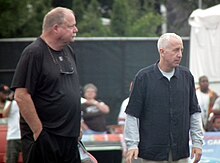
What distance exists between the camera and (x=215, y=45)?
15797 millimetres

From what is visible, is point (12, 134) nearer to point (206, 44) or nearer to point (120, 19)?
point (206, 44)

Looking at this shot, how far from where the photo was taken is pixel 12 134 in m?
11.7

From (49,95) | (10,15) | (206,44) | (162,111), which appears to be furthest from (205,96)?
(49,95)

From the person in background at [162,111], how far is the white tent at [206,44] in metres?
8.78

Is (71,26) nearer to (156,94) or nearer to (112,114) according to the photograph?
(156,94)

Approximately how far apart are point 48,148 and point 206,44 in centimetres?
997

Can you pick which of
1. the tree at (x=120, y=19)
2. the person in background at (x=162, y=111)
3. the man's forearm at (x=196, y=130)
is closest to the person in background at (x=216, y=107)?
the man's forearm at (x=196, y=130)

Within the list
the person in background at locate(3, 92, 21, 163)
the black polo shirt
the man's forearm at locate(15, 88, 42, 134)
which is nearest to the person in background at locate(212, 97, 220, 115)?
the person in background at locate(3, 92, 21, 163)

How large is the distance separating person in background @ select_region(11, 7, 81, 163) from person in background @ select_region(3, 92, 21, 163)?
503 centimetres

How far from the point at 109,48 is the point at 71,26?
10.9 m

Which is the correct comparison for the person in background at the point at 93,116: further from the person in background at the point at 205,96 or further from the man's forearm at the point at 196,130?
the man's forearm at the point at 196,130

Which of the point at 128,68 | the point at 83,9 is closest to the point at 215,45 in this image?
the point at 128,68

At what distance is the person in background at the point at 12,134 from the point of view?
37.7ft

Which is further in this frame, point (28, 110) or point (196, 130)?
point (196, 130)
